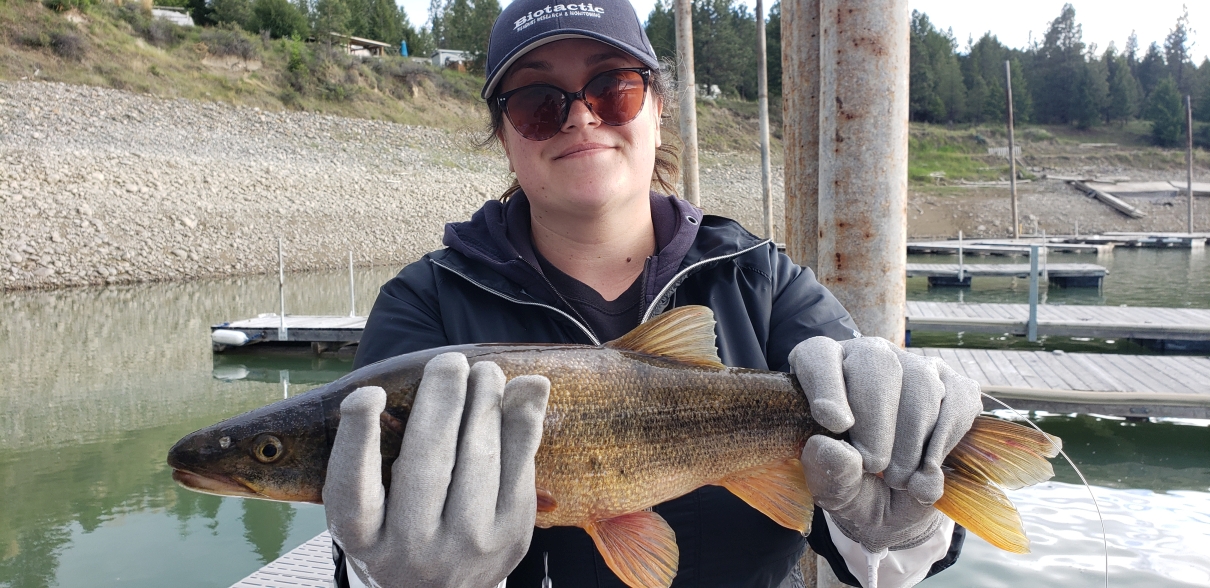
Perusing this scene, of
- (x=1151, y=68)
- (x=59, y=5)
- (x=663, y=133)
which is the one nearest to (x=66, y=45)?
(x=59, y=5)

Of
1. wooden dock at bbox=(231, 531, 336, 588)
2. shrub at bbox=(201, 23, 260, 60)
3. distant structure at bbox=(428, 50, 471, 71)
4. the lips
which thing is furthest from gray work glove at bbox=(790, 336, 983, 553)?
distant structure at bbox=(428, 50, 471, 71)

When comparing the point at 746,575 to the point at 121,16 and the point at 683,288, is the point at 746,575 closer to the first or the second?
the point at 683,288

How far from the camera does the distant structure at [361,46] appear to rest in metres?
56.6

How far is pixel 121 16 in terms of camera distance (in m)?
42.0

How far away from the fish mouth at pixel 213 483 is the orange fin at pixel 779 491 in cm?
128

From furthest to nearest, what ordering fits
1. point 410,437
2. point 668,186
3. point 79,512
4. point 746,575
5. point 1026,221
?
1. point 1026,221
2. point 79,512
3. point 668,186
4. point 746,575
5. point 410,437

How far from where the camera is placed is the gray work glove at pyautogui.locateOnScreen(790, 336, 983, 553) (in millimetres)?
1981

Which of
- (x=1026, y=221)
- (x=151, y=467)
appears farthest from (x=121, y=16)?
(x=1026, y=221)

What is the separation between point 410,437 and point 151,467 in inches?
325

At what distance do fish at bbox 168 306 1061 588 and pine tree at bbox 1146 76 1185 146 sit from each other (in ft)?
307

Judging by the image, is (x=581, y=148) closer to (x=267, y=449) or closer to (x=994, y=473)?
(x=267, y=449)

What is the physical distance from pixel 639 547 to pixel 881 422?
71 cm

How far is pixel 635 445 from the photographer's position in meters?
2.04

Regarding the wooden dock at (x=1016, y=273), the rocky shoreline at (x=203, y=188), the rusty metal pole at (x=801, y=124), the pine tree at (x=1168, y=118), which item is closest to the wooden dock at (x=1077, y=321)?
the wooden dock at (x=1016, y=273)
